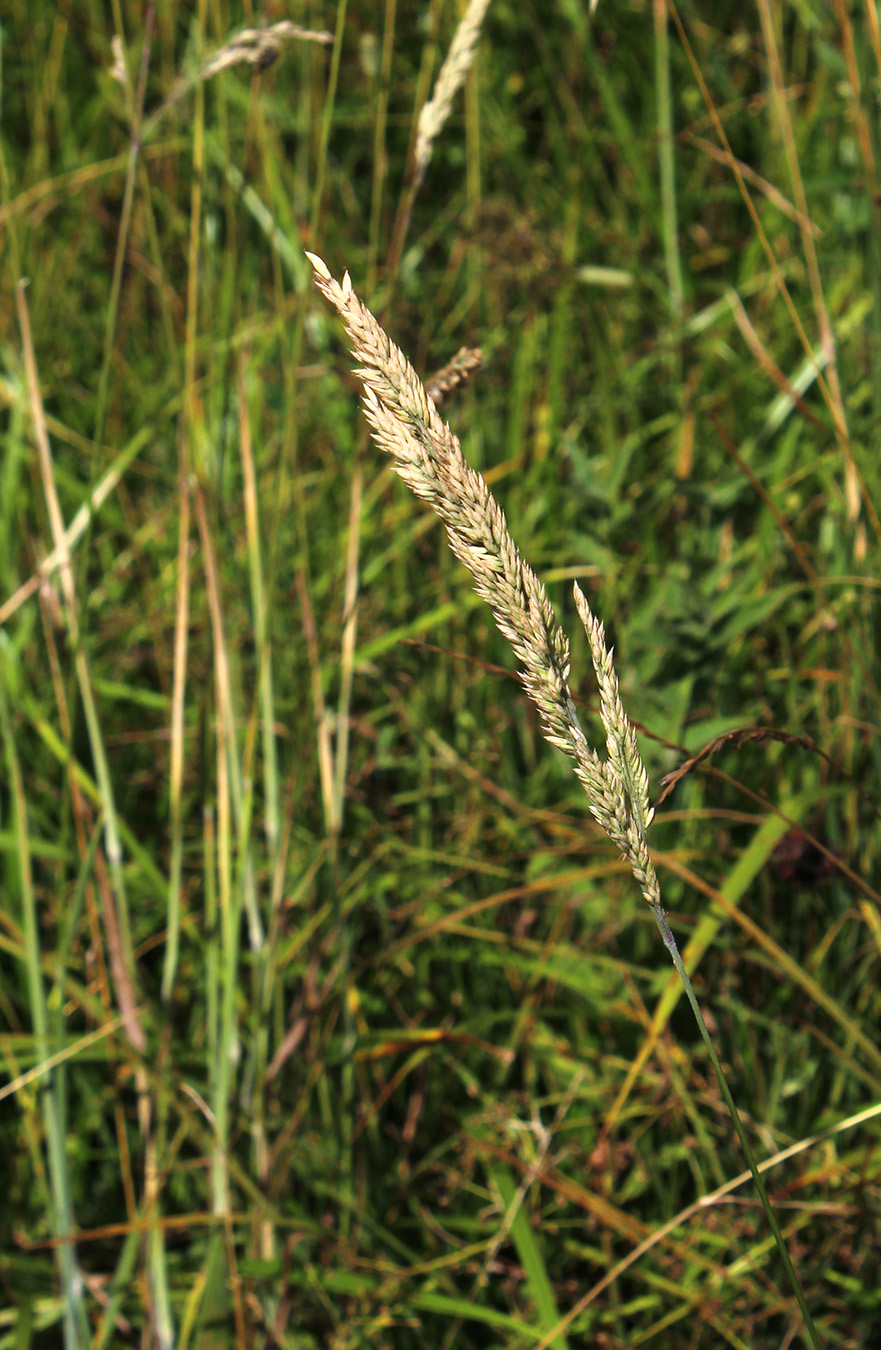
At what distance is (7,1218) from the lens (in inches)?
51.2

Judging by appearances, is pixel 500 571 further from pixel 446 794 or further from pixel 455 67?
pixel 446 794

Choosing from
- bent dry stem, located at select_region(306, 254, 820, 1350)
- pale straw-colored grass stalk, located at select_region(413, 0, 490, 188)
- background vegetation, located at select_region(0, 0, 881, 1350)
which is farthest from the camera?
background vegetation, located at select_region(0, 0, 881, 1350)

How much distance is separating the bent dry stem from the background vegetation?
357mm

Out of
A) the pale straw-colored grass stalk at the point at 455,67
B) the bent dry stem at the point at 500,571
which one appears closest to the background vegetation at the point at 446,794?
the pale straw-colored grass stalk at the point at 455,67

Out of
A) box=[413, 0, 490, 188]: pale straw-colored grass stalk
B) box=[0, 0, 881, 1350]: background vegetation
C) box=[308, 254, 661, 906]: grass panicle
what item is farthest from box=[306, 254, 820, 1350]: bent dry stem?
box=[413, 0, 490, 188]: pale straw-colored grass stalk

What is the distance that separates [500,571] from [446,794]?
1.01 m

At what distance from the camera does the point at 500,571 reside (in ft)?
1.76

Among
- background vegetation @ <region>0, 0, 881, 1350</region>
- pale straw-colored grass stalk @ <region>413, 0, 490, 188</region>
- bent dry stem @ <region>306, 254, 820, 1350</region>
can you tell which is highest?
pale straw-colored grass stalk @ <region>413, 0, 490, 188</region>

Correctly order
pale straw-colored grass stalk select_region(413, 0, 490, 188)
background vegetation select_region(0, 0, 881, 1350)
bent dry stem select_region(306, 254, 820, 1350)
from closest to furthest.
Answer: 1. bent dry stem select_region(306, 254, 820, 1350)
2. pale straw-colored grass stalk select_region(413, 0, 490, 188)
3. background vegetation select_region(0, 0, 881, 1350)

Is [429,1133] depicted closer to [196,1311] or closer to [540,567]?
[196,1311]

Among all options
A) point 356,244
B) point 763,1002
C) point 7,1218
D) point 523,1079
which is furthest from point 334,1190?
point 356,244

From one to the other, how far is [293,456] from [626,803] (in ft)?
2.65

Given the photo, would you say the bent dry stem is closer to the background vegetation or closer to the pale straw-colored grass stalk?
the background vegetation

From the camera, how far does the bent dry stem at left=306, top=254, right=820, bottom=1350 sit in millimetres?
529
